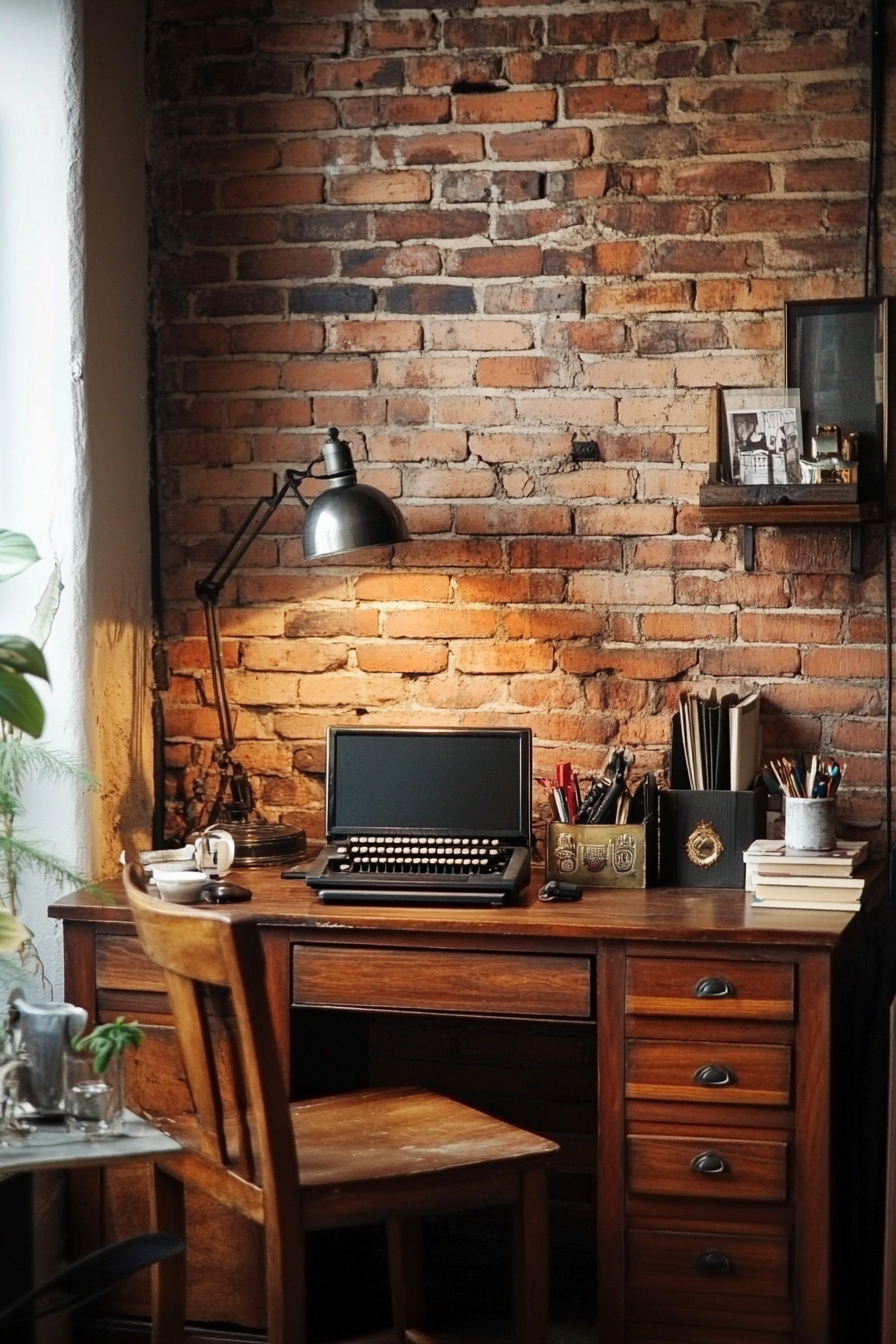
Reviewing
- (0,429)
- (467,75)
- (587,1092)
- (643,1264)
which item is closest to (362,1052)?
Result: (587,1092)

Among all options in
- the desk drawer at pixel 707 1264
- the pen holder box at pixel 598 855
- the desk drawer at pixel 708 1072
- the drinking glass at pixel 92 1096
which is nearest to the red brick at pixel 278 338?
the pen holder box at pixel 598 855

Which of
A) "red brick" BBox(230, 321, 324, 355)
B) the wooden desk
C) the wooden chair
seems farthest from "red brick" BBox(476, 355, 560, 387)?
the wooden chair

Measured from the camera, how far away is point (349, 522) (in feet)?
9.97

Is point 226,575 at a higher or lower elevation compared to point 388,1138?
higher

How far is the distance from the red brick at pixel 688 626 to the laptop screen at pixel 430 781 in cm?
39

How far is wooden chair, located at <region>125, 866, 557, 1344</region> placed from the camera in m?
2.23

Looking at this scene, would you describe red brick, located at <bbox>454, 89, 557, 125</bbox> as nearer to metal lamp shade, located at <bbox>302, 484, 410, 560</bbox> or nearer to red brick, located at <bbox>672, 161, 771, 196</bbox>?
red brick, located at <bbox>672, 161, 771, 196</bbox>

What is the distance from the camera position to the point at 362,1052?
10.9 ft

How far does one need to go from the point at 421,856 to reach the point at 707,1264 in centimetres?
87

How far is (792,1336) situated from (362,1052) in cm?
104

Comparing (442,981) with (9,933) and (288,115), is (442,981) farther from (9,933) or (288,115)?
(288,115)

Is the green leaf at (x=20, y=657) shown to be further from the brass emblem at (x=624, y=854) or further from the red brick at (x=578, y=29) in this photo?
the red brick at (x=578, y=29)

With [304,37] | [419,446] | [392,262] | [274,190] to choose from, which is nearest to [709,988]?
[419,446]

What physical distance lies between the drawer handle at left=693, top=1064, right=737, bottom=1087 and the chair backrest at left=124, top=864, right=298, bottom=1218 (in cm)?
74
